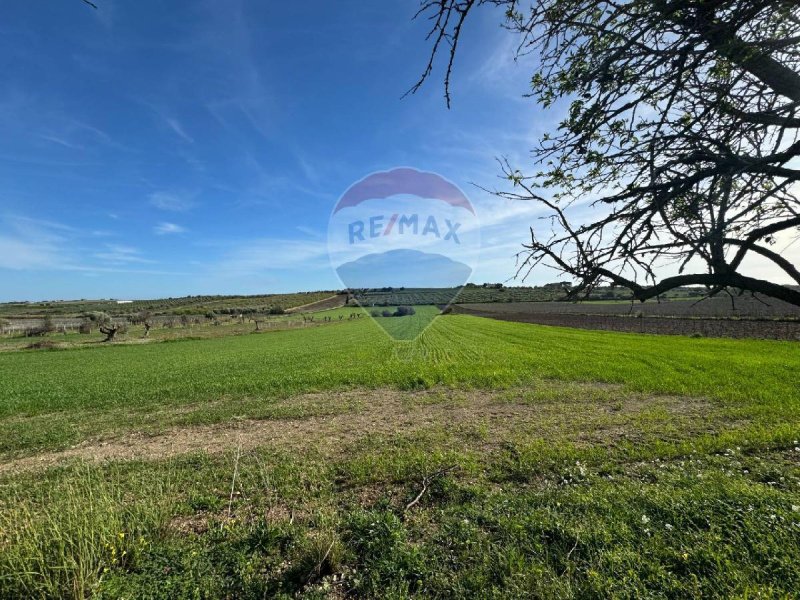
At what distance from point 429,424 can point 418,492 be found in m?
4.61

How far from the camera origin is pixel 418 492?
6.01 meters

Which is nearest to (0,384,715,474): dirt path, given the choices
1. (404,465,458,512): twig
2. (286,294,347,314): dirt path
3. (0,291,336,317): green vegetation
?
(404,465,458,512): twig

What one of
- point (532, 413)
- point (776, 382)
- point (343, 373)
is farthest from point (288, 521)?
point (776, 382)

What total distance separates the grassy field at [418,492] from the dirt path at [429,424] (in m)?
0.09

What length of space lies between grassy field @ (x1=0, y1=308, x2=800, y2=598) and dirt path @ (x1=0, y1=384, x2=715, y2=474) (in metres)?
0.09

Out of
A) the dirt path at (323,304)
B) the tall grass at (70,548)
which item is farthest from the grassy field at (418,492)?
the dirt path at (323,304)

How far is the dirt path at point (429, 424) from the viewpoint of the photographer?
902 cm

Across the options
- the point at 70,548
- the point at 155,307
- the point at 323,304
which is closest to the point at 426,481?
the point at 70,548

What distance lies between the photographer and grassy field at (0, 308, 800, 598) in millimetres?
3711

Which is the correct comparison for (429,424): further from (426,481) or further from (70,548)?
(70,548)

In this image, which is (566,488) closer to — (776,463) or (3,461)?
(776,463)

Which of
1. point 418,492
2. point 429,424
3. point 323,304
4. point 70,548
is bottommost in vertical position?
point 429,424

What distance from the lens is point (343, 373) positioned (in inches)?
769

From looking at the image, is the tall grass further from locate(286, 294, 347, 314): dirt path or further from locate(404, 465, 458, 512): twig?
locate(286, 294, 347, 314): dirt path
